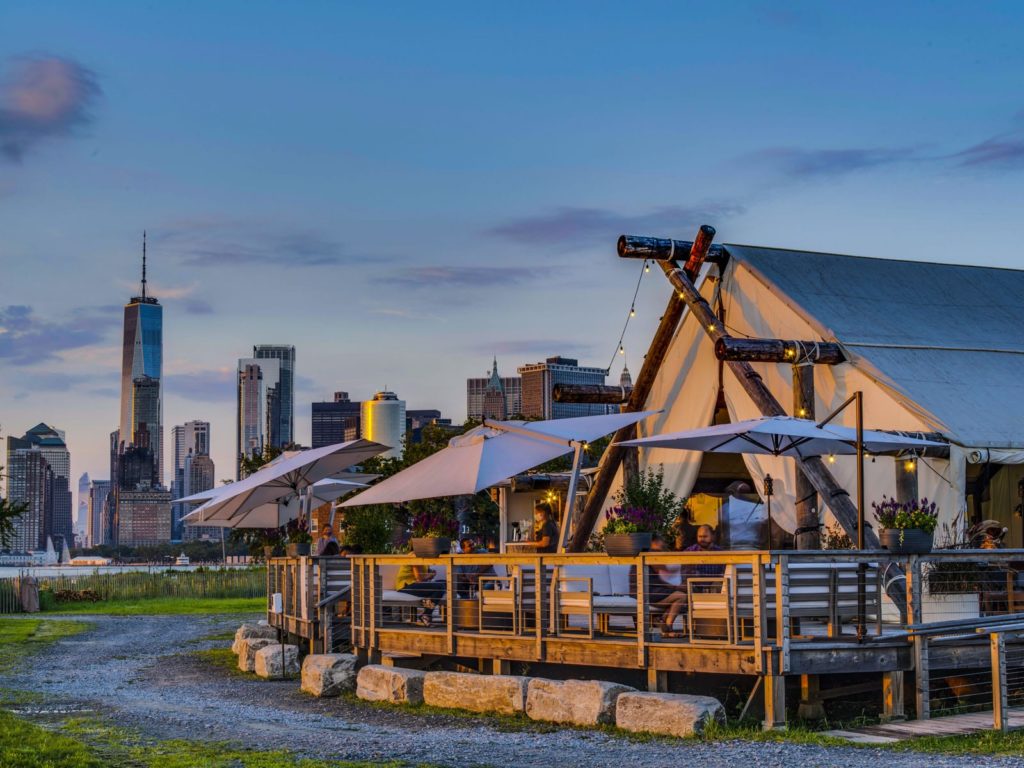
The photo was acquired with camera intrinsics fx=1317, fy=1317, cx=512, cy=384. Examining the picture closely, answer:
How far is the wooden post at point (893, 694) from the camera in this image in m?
11.4

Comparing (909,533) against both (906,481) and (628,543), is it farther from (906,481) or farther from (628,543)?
(906,481)

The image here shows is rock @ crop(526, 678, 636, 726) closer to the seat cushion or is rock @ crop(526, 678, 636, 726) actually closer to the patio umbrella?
the seat cushion

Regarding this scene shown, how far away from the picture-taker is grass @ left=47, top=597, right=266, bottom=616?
114 feet

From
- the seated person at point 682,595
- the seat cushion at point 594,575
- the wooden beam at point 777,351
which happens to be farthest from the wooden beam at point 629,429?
the seated person at point 682,595

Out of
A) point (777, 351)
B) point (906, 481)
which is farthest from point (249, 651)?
point (906, 481)

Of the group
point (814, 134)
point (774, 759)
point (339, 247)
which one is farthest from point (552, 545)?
point (339, 247)

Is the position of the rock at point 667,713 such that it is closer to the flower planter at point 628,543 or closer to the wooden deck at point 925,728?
the wooden deck at point 925,728

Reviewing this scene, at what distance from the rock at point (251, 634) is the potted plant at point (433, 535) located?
428 cm

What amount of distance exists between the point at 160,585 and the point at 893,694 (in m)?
34.6

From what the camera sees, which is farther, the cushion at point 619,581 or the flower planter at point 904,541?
the cushion at point 619,581

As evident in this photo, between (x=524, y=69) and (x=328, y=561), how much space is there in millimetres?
9313

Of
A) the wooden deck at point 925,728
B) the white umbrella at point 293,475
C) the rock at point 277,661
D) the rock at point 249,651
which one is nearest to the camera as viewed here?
the wooden deck at point 925,728

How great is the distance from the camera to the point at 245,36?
2152 cm

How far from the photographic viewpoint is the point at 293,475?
19.4 m
